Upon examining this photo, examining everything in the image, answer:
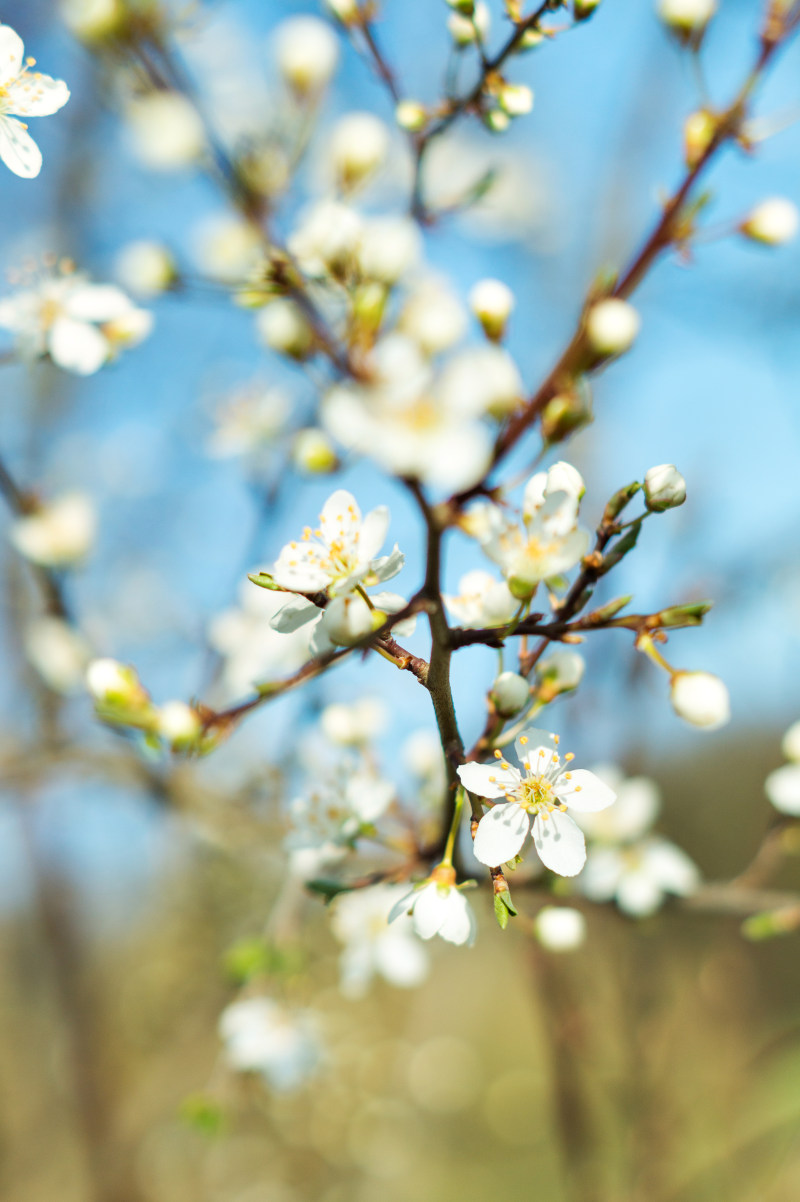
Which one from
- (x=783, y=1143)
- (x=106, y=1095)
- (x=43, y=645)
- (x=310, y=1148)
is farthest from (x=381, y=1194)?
(x=43, y=645)

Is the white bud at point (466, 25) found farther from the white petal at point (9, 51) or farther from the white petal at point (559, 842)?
the white petal at point (559, 842)

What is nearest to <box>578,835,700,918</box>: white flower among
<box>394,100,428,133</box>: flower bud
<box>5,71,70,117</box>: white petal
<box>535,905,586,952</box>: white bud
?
<box>535,905,586,952</box>: white bud

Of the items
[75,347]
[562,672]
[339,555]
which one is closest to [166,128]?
[75,347]

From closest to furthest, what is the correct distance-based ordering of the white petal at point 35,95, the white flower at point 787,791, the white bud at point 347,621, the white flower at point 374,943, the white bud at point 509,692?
the white bud at point 347,621 < the white bud at point 509,692 < the white petal at point 35,95 < the white flower at point 787,791 < the white flower at point 374,943

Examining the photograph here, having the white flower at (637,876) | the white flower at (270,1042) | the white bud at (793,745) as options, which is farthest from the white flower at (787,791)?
the white flower at (270,1042)

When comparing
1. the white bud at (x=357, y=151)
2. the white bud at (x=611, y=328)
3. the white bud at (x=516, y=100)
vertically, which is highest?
the white bud at (x=516, y=100)
